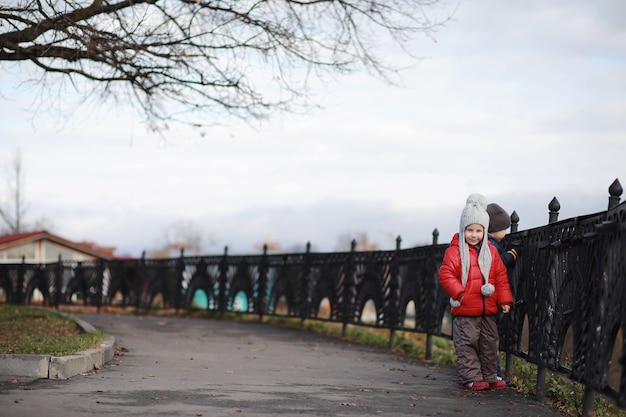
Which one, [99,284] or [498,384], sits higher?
[99,284]

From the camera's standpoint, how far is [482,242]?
8.02 metres

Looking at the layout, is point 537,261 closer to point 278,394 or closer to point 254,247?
point 278,394

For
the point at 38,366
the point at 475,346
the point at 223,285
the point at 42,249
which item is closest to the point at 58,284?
the point at 223,285

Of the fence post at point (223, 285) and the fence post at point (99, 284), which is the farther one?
the fence post at point (99, 284)

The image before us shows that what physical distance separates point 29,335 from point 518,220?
20.7ft

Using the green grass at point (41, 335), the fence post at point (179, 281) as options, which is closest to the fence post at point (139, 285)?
the fence post at point (179, 281)

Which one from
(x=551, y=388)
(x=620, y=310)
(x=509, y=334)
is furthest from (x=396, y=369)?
(x=620, y=310)

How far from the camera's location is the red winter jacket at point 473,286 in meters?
7.91

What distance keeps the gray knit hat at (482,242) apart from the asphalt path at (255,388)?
938 millimetres

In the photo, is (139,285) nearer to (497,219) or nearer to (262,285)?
(262,285)

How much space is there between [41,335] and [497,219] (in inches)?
238

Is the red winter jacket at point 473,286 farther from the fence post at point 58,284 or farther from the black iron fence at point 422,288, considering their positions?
the fence post at point 58,284

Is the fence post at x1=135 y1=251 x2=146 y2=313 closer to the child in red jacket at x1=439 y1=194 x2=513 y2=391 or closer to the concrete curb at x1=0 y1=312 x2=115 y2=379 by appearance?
the concrete curb at x1=0 y1=312 x2=115 y2=379

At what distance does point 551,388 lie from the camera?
778 cm
